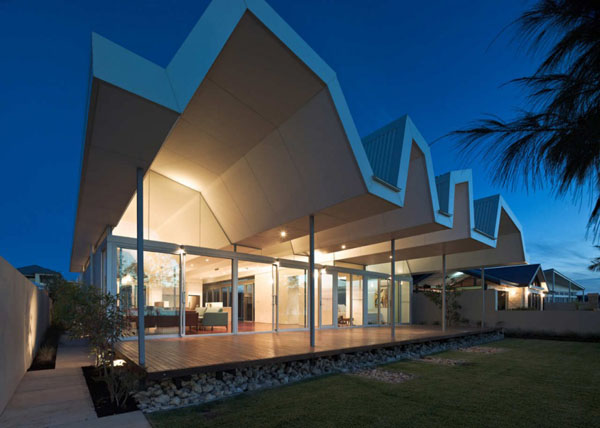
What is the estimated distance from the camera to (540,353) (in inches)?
466

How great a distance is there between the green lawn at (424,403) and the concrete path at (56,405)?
647 mm

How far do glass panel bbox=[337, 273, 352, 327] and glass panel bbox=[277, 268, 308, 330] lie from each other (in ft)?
7.79

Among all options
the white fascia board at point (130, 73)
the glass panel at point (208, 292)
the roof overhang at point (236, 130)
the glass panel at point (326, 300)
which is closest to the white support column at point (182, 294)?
the glass panel at point (208, 292)

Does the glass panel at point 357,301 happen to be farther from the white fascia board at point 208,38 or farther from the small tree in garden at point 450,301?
the white fascia board at point 208,38

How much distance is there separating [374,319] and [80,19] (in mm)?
91020

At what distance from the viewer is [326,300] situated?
49.1ft

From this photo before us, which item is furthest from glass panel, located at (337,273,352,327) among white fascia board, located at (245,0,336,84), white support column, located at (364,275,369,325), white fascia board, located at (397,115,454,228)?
white fascia board, located at (245,0,336,84)

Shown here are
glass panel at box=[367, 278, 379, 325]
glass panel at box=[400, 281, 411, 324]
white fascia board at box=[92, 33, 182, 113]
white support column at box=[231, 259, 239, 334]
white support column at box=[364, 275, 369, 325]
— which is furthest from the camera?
glass panel at box=[400, 281, 411, 324]

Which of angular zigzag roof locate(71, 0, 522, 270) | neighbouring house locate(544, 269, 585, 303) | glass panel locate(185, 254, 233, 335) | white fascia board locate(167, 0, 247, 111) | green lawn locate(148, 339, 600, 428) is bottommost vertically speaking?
neighbouring house locate(544, 269, 585, 303)

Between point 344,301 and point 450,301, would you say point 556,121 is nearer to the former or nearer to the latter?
point 344,301

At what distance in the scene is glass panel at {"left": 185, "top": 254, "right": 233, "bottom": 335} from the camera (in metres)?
11.1

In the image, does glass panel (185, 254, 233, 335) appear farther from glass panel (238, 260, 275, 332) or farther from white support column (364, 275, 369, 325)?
white support column (364, 275, 369, 325)

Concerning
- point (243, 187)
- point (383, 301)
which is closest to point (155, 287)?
point (243, 187)

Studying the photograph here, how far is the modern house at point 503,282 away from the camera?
24.9 metres
